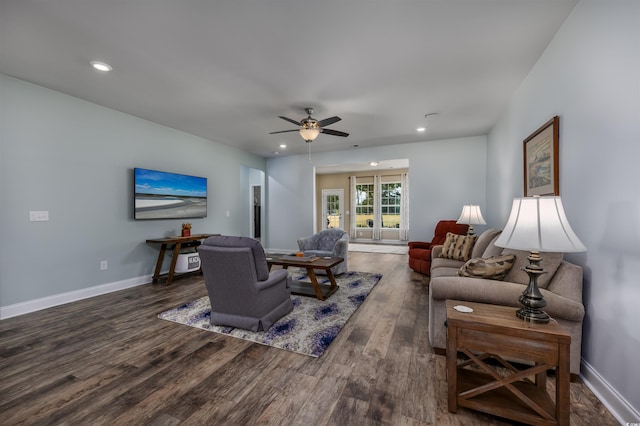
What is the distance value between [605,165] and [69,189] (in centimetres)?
536

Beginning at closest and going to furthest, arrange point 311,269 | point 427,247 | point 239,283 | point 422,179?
point 239,283 < point 311,269 < point 427,247 < point 422,179

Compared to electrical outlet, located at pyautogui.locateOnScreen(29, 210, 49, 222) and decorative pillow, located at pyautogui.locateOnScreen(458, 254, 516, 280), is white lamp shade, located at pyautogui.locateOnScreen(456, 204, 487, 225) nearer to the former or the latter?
decorative pillow, located at pyautogui.locateOnScreen(458, 254, 516, 280)

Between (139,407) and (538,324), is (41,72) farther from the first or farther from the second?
(538,324)

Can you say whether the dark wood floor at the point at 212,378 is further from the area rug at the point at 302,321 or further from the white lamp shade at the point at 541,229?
the white lamp shade at the point at 541,229

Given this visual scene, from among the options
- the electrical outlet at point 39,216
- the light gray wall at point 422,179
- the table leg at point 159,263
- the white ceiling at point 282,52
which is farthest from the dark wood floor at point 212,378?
the light gray wall at point 422,179

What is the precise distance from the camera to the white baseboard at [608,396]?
139 centimetres

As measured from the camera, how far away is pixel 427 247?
508 centimetres

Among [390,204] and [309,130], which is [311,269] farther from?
[390,204]

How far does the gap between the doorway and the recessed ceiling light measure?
7.88m

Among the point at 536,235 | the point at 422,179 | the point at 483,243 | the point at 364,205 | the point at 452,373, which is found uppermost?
the point at 422,179

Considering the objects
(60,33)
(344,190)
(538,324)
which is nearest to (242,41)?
(60,33)

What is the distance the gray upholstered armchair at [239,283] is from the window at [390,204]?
7360mm

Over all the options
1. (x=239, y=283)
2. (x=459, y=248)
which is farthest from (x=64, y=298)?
(x=459, y=248)

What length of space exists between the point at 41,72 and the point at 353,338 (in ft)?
14.0
